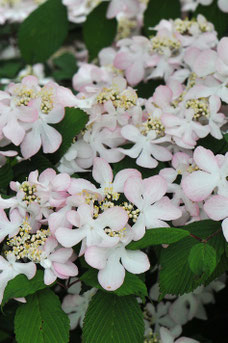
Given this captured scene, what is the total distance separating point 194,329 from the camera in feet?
4.09

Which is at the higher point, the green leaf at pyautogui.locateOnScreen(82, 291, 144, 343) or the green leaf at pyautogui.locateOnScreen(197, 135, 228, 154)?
the green leaf at pyautogui.locateOnScreen(197, 135, 228, 154)

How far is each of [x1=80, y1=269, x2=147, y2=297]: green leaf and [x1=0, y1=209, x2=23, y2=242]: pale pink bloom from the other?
0.47 ft

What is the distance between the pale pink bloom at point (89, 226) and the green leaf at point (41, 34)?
733 millimetres

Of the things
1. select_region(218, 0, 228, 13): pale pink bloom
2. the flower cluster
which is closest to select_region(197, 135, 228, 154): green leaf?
the flower cluster

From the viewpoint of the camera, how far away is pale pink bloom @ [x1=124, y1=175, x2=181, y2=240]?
2.68ft

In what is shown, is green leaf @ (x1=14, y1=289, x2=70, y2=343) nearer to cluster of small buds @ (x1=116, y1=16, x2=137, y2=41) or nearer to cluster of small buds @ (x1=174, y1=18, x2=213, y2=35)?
cluster of small buds @ (x1=174, y1=18, x2=213, y2=35)

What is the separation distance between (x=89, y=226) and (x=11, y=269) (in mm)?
141

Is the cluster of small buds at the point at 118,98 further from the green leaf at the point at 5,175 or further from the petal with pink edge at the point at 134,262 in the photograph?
the petal with pink edge at the point at 134,262

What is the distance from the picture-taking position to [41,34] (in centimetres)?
139

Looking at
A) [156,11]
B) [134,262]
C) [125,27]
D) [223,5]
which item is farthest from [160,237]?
[125,27]

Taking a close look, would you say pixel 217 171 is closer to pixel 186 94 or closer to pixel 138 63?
pixel 186 94

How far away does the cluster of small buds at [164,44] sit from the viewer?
1197 mm

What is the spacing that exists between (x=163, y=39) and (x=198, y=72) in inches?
7.5

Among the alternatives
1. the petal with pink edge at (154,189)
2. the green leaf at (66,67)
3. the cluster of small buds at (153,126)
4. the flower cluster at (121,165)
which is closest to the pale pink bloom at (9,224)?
the flower cluster at (121,165)
